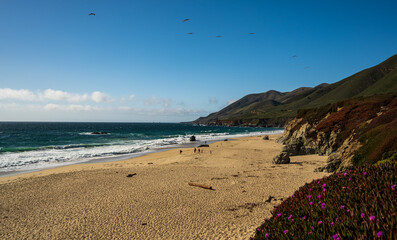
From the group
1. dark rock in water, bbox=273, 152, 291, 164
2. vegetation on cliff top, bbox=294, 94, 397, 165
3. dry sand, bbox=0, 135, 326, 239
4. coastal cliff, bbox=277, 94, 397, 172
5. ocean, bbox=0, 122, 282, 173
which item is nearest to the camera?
dry sand, bbox=0, 135, 326, 239

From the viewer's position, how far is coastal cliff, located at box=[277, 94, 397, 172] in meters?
12.4

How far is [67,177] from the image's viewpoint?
1825 centimetres

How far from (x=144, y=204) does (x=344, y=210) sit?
33.6ft

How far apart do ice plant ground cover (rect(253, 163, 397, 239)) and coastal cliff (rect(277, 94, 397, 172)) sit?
6.77 meters

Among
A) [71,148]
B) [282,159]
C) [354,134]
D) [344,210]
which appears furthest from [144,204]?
[71,148]

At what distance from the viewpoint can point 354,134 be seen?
1697cm

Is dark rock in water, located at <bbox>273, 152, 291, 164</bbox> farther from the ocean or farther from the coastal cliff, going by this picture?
the ocean

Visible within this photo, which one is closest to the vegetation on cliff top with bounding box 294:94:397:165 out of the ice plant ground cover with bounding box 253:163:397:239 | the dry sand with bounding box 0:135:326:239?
the dry sand with bounding box 0:135:326:239

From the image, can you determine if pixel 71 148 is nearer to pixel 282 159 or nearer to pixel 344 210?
pixel 282 159

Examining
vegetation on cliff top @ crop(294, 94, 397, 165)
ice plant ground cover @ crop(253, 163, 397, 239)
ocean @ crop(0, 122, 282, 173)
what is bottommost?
ocean @ crop(0, 122, 282, 173)

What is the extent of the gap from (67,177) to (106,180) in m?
4.11

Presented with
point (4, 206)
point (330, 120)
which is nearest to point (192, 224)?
point (4, 206)

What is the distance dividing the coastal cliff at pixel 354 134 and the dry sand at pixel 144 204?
317 centimetres

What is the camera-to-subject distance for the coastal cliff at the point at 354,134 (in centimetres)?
1241
